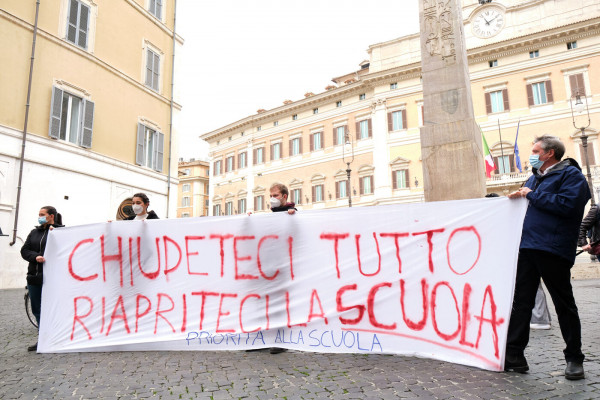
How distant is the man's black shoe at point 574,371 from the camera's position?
275cm

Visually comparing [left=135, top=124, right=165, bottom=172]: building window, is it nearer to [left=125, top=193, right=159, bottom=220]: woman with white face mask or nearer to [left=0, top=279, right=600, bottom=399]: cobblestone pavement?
[left=125, top=193, right=159, bottom=220]: woman with white face mask

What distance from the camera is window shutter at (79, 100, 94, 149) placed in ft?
42.5

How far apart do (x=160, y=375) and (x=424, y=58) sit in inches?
230

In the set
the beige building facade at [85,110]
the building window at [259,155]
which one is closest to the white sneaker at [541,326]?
the beige building facade at [85,110]

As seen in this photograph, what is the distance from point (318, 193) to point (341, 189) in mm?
2300

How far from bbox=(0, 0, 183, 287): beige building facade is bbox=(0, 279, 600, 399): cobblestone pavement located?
9.47 meters

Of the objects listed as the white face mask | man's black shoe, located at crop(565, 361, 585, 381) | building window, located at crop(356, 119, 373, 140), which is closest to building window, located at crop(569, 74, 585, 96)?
building window, located at crop(356, 119, 373, 140)

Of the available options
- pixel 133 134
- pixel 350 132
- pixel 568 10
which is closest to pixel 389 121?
pixel 350 132

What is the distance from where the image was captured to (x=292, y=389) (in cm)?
271

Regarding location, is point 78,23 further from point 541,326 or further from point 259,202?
point 259,202

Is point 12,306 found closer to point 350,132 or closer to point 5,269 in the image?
point 5,269

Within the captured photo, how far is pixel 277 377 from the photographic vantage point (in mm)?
2967

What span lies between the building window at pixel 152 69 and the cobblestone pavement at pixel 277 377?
14.1 meters

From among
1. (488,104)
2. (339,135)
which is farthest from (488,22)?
(339,135)
